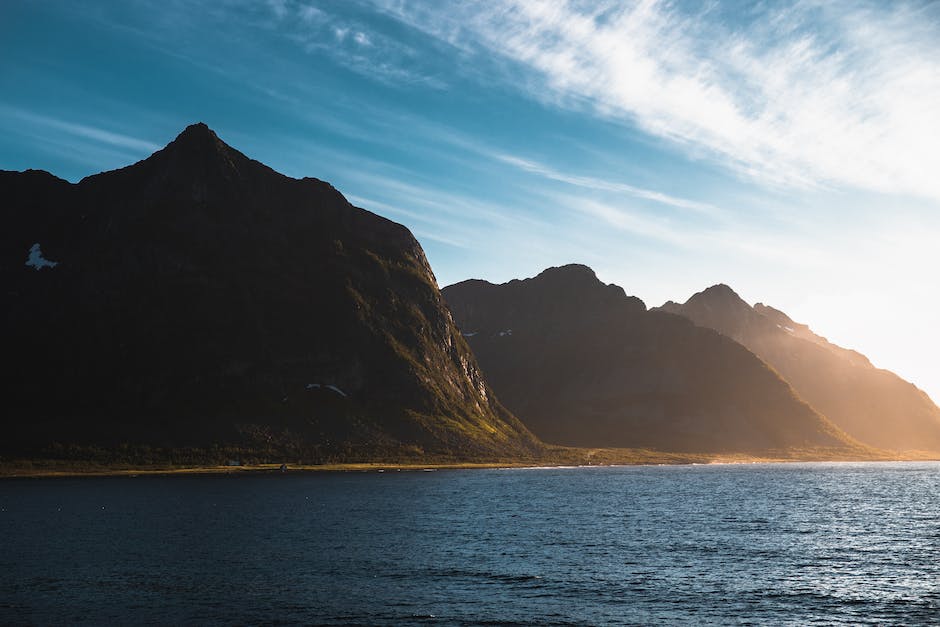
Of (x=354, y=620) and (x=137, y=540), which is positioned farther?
(x=137, y=540)

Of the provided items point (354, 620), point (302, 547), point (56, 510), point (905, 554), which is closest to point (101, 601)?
point (354, 620)

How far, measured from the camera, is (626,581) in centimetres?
6750

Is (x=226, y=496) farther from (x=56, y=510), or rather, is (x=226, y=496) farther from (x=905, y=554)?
(x=905, y=554)

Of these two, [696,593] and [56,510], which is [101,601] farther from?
[56,510]

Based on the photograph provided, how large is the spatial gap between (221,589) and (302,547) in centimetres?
2235

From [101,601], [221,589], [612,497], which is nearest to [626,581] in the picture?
[221,589]

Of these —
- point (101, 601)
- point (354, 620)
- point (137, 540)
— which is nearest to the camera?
point (354, 620)

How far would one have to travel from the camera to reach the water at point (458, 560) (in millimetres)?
56406

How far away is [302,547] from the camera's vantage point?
8575 centimetres

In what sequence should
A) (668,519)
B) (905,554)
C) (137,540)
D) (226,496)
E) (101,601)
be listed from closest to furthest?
(101,601)
(905,554)
(137,540)
(668,519)
(226,496)

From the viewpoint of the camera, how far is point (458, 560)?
77250 millimetres

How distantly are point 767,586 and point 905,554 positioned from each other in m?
28.3

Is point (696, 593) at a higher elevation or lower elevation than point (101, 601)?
higher

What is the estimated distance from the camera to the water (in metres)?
56.4
